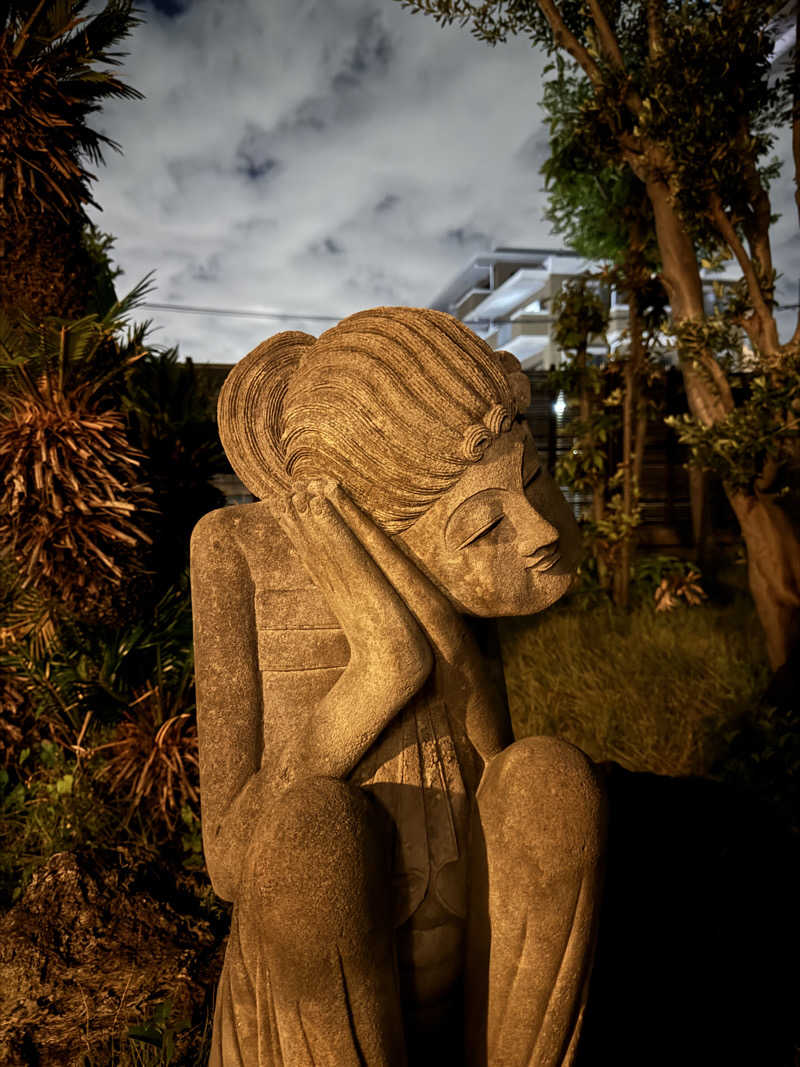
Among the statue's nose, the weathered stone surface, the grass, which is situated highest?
the statue's nose

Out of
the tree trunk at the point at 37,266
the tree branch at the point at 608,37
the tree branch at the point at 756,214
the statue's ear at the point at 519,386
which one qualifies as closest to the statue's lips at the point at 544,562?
the statue's ear at the point at 519,386

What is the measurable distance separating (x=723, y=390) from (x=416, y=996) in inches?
132

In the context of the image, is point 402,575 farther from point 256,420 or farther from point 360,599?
point 256,420

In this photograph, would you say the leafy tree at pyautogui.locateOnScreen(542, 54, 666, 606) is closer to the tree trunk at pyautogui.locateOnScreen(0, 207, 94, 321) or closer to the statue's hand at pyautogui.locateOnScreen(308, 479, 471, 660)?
the tree trunk at pyautogui.locateOnScreen(0, 207, 94, 321)

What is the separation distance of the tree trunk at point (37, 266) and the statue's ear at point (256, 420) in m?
2.43

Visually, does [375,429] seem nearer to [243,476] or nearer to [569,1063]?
[243,476]

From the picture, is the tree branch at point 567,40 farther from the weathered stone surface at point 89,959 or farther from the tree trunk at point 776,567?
the weathered stone surface at point 89,959

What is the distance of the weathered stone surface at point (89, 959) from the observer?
82.8 inches

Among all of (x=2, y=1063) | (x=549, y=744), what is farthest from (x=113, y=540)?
(x=549, y=744)

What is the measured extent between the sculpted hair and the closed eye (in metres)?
0.09

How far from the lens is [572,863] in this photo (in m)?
1.20

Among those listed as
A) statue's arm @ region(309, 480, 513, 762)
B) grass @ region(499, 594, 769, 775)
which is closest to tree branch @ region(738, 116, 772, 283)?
grass @ region(499, 594, 769, 775)

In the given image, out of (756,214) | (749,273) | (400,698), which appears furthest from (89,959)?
(756,214)

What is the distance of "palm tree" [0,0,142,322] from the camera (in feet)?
10.5
